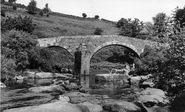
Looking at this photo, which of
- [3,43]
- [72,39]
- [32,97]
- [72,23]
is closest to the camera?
[32,97]

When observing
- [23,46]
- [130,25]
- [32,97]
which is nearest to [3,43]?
[23,46]

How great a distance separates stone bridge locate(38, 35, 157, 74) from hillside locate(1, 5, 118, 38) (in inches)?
725

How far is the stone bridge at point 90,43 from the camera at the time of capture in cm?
2988

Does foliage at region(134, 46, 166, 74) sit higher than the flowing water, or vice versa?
foliage at region(134, 46, 166, 74)

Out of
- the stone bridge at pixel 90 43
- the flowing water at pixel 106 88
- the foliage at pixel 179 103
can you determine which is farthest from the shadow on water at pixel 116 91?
the stone bridge at pixel 90 43

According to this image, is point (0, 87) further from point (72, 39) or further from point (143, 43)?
point (143, 43)

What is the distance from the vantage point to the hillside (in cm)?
5575

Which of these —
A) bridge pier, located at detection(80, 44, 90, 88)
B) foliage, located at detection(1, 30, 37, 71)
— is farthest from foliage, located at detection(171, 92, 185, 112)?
bridge pier, located at detection(80, 44, 90, 88)

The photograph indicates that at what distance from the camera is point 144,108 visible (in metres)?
9.23

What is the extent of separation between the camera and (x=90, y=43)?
30.6 meters

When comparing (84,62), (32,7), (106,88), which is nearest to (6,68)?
(106,88)

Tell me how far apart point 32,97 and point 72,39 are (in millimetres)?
20212

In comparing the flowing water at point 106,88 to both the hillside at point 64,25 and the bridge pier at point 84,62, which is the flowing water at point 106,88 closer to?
the bridge pier at point 84,62

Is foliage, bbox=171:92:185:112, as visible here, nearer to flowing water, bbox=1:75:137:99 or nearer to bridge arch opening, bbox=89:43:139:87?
flowing water, bbox=1:75:137:99
